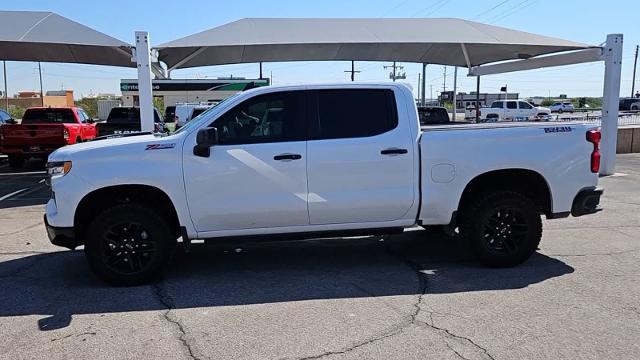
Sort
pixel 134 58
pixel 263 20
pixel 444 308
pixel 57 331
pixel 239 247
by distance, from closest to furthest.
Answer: pixel 57 331 → pixel 444 308 → pixel 239 247 → pixel 134 58 → pixel 263 20

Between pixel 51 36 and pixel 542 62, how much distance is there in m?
13.6

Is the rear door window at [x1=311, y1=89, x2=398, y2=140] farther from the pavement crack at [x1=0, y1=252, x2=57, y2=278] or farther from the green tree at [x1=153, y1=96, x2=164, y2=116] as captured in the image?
the green tree at [x1=153, y1=96, x2=164, y2=116]

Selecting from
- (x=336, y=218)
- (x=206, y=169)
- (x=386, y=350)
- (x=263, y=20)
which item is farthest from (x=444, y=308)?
(x=263, y=20)

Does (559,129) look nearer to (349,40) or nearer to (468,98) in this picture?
(349,40)

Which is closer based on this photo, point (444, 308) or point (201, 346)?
point (201, 346)

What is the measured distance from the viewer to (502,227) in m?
5.81

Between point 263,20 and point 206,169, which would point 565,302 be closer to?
point 206,169

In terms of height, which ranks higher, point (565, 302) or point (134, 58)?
point (134, 58)

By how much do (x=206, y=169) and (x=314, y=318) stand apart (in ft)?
5.85

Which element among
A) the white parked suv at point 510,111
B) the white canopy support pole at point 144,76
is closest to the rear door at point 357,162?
the white canopy support pole at point 144,76

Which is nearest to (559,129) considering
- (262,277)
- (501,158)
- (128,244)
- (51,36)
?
(501,158)

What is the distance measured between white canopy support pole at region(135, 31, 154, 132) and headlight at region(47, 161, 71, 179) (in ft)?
20.7

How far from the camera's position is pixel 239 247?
6875 mm

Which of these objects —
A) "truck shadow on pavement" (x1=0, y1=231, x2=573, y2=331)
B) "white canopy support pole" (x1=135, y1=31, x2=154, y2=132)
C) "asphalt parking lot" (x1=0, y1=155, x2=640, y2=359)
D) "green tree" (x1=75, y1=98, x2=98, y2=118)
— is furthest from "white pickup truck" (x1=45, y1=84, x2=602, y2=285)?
"green tree" (x1=75, y1=98, x2=98, y2=118)
